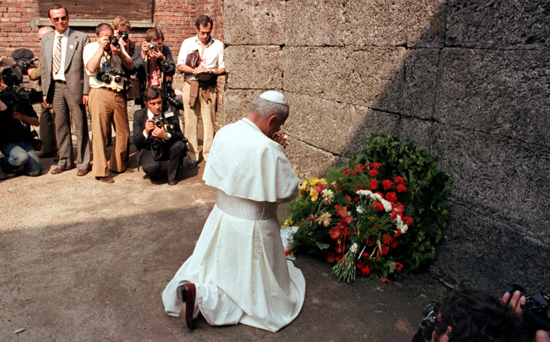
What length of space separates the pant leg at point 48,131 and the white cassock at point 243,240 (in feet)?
16.8

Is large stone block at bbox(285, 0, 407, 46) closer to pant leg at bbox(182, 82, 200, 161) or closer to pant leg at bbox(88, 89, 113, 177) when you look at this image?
pant leg at bbox(182, 82, 200, 161)

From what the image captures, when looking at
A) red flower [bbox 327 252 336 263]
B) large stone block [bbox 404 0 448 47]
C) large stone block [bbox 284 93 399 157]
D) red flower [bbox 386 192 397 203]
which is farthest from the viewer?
large stone block [bbox 284 93 399 157]

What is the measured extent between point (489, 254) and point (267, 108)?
210cm

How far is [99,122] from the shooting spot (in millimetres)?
6367

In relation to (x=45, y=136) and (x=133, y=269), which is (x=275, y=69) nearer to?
(x=133, y=269)

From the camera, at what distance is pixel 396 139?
4402 millimetres

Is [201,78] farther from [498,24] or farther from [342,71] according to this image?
[498,24]

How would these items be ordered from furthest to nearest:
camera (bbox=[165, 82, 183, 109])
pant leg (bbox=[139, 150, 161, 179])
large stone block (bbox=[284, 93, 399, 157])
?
camera (bbox=[165, 82, 183, 109]) → pant leg (bbox=[139, 150, 161, 179]) → large stone block (bbox=[284, 93, 399, 157])

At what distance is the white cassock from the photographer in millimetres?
3068

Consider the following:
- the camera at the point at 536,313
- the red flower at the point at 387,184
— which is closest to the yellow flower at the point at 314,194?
the red flower at the point at 387,184

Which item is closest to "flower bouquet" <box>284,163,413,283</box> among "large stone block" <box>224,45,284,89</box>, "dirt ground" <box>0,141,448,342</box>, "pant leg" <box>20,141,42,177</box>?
"dirt ground" <box>0,141,448,342</box>

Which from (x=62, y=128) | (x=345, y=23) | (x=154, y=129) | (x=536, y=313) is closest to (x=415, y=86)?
(x=345, y=23)

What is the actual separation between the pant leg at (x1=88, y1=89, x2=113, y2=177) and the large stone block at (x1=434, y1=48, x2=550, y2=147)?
4456 mm

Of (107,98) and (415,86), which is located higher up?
(415,86)
